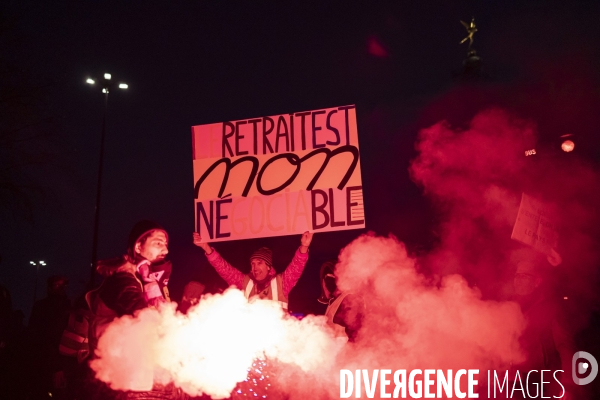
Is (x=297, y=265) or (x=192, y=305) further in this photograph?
(x=297, y=265)

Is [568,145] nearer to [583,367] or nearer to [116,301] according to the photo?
[583,367]

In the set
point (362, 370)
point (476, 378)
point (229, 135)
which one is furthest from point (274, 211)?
point (476, 378)

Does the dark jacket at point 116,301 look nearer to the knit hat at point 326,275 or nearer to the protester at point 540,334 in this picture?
the knit hat at point 326,275

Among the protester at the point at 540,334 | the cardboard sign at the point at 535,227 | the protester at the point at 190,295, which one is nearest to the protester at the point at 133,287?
the protester at the point at 190,295

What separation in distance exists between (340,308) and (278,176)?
5.56 ft

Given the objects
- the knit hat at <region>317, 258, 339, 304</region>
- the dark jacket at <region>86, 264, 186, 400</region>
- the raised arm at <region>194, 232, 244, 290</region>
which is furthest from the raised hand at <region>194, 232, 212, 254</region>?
the dark jacket at <region>86, 264, 186, 400</region>

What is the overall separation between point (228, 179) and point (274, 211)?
712mm

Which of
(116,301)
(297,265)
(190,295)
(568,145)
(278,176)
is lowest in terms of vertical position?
(116,301)

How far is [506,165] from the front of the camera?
7.25m

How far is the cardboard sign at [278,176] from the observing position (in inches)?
232

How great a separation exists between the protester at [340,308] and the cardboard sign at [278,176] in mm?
556

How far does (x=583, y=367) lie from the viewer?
552 cm

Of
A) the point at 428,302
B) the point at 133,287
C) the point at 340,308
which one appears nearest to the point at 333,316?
the point at 340,308

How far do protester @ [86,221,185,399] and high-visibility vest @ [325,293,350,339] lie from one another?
5.55 ft
